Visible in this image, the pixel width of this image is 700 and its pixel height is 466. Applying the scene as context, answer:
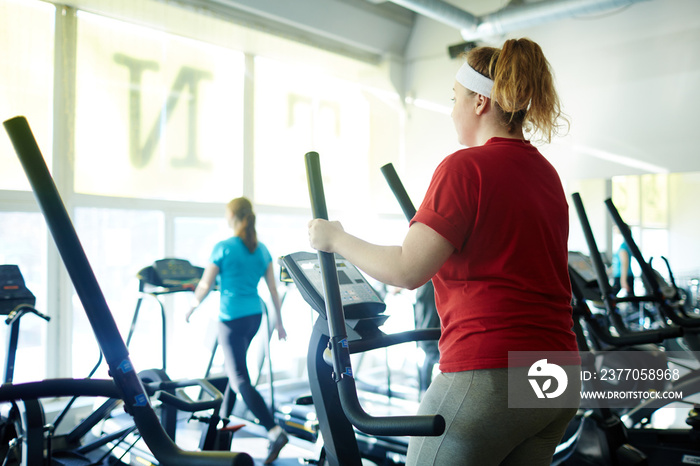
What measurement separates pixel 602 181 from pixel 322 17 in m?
3.33

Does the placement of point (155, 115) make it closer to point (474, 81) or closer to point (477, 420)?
point (474, 81)

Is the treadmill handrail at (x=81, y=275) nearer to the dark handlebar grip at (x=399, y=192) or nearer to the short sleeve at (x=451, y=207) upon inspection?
the short sleeve at (x=451, y=207)

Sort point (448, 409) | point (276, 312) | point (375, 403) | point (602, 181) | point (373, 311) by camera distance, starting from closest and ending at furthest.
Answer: point (448, 409), point (373, 311), point (276, 312), point (375, 403), point (602, 181)

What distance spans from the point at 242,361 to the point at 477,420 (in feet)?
9.99

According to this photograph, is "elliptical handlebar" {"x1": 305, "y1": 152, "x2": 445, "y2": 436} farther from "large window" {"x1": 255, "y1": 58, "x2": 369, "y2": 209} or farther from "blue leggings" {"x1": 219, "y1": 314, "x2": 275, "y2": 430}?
"large window" {"x1": 255, "y1": 58, "x2": 369, "y2": 209}

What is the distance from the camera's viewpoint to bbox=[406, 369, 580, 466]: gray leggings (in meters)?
1.12

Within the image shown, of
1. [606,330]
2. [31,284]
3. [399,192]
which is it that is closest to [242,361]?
[31,284]

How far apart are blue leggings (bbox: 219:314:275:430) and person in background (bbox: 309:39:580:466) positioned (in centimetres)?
279

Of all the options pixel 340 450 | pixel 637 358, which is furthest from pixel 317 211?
pixel 637 358

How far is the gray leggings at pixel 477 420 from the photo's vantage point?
1115mm

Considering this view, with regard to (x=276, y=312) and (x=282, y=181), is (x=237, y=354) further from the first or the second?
(x=282, y=181)

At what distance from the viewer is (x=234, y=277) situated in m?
3.96

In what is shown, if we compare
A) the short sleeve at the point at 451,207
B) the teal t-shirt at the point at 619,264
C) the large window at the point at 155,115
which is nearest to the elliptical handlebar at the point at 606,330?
the short sleeve at the point at 451,207

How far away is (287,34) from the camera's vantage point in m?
6.04
